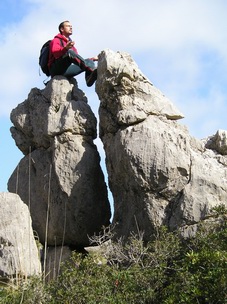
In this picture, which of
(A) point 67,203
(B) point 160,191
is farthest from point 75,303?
(A) point 67,203

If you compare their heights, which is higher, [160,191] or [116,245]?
[160,191]

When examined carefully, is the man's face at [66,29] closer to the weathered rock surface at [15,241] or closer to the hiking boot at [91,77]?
the hiking boot at [91,77]

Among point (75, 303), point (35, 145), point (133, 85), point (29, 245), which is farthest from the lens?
point (35, 145)

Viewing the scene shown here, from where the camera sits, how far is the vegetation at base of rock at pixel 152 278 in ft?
31.4

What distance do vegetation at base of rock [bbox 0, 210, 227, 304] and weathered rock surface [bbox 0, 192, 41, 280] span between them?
75 centimetres

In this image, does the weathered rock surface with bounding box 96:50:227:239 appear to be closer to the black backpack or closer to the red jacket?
the red jacket

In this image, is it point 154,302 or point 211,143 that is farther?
point 211,143

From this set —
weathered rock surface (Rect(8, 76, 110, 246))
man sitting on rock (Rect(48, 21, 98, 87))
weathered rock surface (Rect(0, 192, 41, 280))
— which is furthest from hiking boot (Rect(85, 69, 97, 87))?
weathered rock surface (Rect(0, 192, 41, 280))

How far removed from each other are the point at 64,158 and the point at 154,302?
440 cm

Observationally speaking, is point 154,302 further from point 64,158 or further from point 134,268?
point 64,158

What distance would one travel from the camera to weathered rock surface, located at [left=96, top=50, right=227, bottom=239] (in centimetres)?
1166

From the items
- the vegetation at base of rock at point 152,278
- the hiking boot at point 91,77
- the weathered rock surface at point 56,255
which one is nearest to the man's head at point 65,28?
the hiking boot at point 91,77

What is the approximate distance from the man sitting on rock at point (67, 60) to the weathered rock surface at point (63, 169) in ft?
0.91

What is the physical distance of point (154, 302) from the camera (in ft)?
32.8
